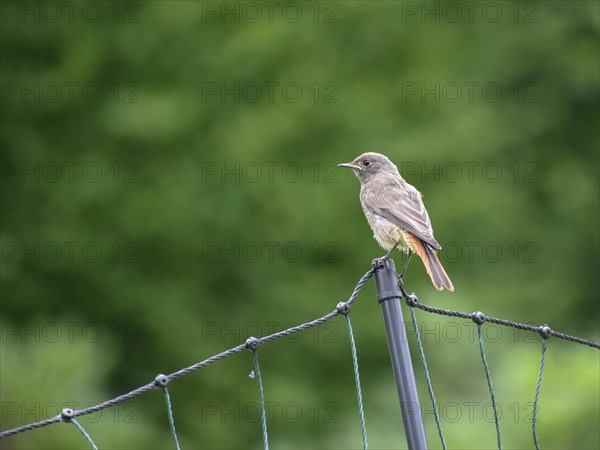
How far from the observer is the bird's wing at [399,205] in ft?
19.9

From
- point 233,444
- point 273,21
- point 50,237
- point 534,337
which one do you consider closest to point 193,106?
point 273,21

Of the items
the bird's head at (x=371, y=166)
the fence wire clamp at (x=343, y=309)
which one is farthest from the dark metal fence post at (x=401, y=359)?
the bird's head at (x=371, y=166)

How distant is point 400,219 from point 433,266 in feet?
2.07

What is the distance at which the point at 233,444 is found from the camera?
11.1 metres

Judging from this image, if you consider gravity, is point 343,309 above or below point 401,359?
above

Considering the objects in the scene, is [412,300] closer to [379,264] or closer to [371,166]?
[379,264]

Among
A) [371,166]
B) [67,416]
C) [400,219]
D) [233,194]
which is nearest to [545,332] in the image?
[67,416]

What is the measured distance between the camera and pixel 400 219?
6.25 meters

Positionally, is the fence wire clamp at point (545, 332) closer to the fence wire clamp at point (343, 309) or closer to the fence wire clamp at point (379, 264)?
the fence wire clamp at point (379, 264)

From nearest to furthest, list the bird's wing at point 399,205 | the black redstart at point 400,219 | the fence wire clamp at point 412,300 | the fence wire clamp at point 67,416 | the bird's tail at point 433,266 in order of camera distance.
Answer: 1. the fence wire clamp at point 67,416
2. the fence wire clamp at point 412,300
3. the bird's tail at point 433,266
4. the black redstart at point 400,219
5. the bird's wing at point 399,205

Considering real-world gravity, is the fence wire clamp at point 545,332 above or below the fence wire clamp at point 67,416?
above

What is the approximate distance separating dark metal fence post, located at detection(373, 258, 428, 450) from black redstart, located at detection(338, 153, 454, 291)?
1823mm

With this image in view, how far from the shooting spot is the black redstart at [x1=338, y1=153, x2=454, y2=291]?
587 centimetres

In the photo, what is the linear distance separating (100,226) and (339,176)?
9.56ft
